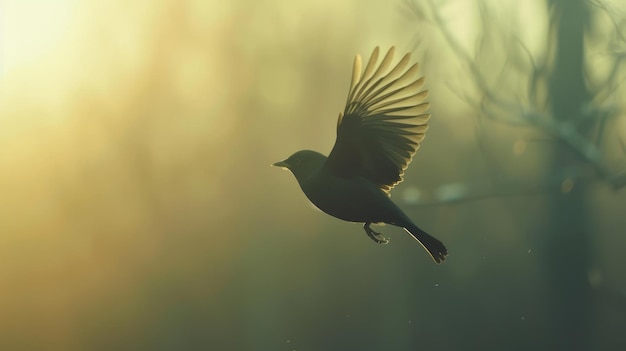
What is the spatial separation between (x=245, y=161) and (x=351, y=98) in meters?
1.84

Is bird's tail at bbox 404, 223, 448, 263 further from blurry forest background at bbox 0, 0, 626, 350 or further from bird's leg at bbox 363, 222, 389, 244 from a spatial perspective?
blurry forest background at bbox 0, 0, 626, 350

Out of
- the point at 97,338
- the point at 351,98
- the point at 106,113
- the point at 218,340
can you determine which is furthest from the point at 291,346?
the point at 351,98

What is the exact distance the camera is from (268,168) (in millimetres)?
2809

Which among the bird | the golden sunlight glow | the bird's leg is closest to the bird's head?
the bird

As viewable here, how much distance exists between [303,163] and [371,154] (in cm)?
11

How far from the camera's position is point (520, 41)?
8.77 ft

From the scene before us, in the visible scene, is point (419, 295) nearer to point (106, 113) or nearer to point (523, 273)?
point (523, 273)

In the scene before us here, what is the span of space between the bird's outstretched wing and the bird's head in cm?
2

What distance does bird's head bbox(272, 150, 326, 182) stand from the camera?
3.20 ft

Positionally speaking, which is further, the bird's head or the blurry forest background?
the blurry forest background

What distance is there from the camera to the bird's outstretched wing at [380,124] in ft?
3.25

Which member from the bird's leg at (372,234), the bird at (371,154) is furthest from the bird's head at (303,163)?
the bird's leg at (372,234)

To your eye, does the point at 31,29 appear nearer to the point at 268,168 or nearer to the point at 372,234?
the point at 268,168

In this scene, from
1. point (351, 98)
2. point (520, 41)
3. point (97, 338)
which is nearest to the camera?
point (351, 98)
